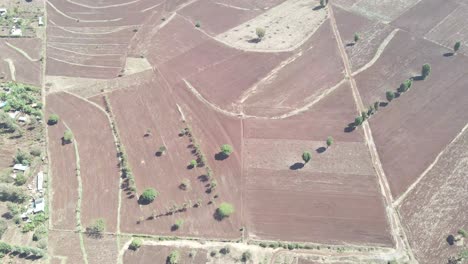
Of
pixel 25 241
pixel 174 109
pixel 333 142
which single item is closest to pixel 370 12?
pixel 333 142

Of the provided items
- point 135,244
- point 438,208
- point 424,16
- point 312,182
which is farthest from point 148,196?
point 424,16

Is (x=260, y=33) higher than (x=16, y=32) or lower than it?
lower

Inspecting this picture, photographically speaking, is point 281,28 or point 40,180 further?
point 281,28

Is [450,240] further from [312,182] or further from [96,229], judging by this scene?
[96,229]

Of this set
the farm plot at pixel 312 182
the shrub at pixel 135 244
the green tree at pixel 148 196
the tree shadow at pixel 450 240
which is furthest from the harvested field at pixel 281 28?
the shrub at pixel 135 244

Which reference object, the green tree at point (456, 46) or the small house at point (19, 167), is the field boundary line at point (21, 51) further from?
the green tree at point (456, 46)

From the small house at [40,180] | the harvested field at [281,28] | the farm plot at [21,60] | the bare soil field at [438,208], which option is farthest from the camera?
the harvested field at [281,28]

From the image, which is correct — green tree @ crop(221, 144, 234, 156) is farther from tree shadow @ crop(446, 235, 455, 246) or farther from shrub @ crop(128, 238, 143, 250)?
tree shadow @ crop(446, 235, 455, 246)

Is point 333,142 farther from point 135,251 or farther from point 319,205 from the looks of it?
point 135,251
